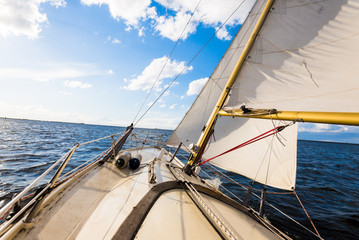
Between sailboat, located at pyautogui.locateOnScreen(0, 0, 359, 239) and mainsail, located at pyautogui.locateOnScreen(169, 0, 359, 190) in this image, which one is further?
mainsail, located at pyautogui.locateOnScreen(169, 0, 359, 190)

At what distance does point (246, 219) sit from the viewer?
2.58m

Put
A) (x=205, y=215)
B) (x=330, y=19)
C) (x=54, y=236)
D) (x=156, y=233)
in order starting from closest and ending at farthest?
(x=156, y=233), (x=54, y=236), (x=205, y=215), (x=330, y=19)

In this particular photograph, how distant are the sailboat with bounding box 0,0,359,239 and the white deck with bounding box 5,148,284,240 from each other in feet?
0.05

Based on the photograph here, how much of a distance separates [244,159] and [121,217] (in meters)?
4.10

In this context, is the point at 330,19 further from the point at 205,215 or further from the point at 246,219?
the point at 205,215

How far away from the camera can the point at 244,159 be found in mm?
4961

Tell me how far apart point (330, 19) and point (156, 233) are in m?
5.09

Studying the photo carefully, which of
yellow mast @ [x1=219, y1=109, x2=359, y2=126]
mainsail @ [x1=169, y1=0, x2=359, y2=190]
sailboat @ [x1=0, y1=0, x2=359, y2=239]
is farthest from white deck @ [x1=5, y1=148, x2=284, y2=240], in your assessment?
yellow mast @ [x1=219, y1=109, x2=359, y2=126]

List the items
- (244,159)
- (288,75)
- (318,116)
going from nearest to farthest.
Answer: (318,116)
(288,75)
(244,159)

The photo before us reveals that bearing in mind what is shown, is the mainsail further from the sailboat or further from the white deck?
the white deck

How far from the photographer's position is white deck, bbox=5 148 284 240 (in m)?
1.94

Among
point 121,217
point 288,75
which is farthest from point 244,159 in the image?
point 121,217

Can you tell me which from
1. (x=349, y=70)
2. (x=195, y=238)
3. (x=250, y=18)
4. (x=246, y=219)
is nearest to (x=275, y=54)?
(x=349, y=70)

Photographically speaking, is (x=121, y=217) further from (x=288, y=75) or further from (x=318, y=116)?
(x=288, y=75)
